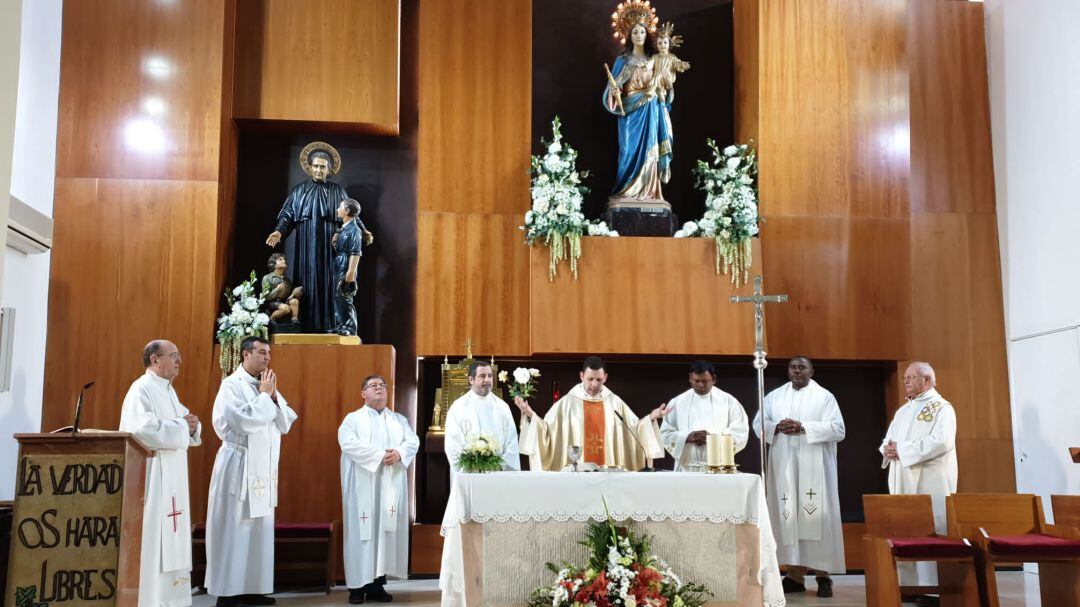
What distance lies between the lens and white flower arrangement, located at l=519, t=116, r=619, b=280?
960cm

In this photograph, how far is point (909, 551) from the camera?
692cm

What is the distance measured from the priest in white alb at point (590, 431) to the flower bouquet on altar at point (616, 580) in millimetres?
1405

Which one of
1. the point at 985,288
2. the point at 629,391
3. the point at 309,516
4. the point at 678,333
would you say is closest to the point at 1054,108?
the point at 985,288

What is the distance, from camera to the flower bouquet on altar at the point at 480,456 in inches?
276

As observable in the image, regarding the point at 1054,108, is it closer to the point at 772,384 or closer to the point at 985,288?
the point at 985,288

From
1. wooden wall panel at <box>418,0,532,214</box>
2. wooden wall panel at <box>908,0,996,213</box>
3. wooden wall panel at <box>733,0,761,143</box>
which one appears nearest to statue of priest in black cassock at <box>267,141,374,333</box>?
wooden wall panel at <box>418,0,532,214</box>

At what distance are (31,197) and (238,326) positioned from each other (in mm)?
1956

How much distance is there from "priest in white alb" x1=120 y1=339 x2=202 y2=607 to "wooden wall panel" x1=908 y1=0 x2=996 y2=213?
6959 millimetres

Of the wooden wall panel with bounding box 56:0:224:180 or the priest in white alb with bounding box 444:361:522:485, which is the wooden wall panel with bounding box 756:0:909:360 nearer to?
the priest in white alb with bounding box 444:361:522:485

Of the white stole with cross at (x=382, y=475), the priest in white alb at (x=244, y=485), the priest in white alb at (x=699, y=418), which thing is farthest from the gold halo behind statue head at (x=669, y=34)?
the priest in white alb at (x=244, y=485)

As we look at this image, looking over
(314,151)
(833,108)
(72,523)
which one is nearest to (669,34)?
(833,108)

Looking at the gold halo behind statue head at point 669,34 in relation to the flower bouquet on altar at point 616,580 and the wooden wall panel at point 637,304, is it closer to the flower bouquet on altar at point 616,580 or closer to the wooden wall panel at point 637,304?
the wooden wall panel at point 637,304

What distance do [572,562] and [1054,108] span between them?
6394 mm

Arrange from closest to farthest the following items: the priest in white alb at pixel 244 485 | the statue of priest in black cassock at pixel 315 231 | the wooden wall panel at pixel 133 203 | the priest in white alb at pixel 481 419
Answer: the priest in white alb at pixel 244 485
the priest in white alb at pixel 481 419
the wooden wall panel at pixel 133 203
the statue of priest in black cassock at pixel 315 231
